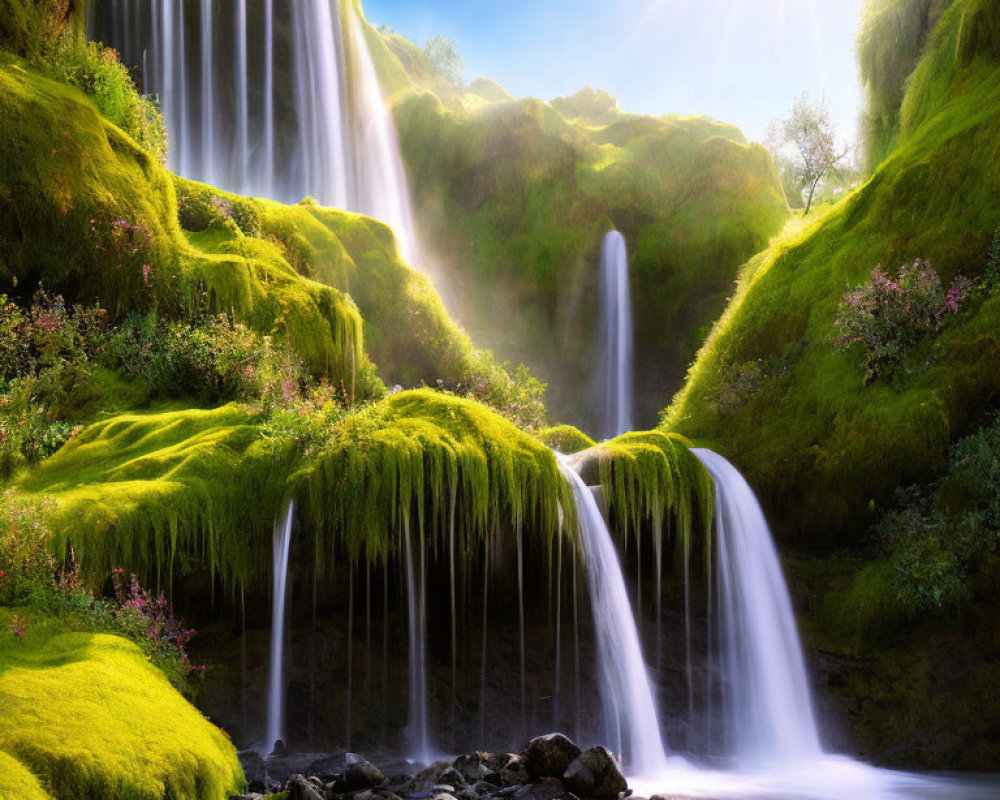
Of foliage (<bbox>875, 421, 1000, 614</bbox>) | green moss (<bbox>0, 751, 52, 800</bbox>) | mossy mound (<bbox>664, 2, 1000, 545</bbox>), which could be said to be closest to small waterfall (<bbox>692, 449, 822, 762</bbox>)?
mossy mound (<bbox>664, 2, 1000, 545</bbox>)

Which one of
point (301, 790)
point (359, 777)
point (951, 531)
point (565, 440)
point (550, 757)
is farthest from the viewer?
point (565, 440)

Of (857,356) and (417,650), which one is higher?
(857,356)

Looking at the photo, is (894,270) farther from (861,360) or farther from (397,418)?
(397,418)

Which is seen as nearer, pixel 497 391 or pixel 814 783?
pixel 814 783

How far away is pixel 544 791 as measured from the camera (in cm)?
544

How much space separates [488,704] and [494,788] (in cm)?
238

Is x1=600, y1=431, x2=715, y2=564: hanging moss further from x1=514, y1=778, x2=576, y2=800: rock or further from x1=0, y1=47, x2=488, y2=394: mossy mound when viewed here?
x1=0, y1=47, x2=488, y2=394: mossy mound

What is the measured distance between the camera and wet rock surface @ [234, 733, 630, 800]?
5289mm

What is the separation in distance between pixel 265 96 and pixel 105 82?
12.1 metres

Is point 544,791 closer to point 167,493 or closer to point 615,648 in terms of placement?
point 615,648

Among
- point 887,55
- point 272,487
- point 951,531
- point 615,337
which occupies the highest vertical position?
point 887,55

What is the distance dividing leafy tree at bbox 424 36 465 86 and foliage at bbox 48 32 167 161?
28767 millimetres

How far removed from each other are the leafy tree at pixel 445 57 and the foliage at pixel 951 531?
1389 inches

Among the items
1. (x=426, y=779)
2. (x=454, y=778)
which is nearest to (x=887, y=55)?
(x=454, y=778)
